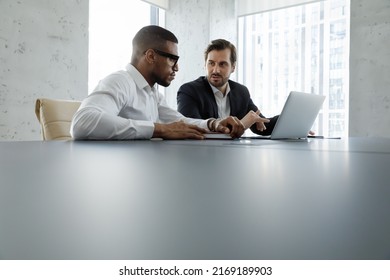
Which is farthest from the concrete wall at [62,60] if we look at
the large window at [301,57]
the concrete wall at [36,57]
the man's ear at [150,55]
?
the man's ear at [150,55]

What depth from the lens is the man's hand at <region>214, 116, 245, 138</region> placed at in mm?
1506

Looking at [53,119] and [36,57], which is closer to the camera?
[53,119]

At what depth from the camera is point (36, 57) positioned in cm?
284

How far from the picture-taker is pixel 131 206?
0.21 m

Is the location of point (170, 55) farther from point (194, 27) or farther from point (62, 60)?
point (194, 27)

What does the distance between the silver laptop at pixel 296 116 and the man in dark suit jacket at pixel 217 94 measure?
68cm

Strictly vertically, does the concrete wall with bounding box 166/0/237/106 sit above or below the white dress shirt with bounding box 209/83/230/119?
above

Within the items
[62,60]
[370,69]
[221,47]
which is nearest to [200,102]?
[221,47]

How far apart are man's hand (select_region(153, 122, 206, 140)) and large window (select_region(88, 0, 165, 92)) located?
→ 2266 mm

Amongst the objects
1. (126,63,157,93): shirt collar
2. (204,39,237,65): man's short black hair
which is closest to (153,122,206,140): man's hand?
(126,63,157,93): shirt collar

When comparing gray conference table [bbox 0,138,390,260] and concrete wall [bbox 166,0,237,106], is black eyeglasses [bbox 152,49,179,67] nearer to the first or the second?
gray conference table [bbox 0,138,390,260]

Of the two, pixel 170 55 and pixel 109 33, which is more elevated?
pixel 109 33

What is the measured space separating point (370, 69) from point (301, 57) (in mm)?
796
